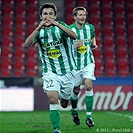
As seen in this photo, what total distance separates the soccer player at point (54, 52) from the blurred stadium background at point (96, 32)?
31.3 feet

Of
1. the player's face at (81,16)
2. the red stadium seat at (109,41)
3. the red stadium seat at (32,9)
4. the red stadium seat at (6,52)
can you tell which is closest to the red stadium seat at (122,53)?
the red stadium seat at (109,41)

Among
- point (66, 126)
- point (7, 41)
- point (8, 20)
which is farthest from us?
point (8, 20)

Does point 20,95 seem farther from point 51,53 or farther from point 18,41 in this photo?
point 51,53

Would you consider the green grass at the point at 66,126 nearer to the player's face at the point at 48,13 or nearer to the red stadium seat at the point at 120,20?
the player's face at the point at 48,13

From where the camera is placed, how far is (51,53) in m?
4.86

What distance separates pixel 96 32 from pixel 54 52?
11843 mm

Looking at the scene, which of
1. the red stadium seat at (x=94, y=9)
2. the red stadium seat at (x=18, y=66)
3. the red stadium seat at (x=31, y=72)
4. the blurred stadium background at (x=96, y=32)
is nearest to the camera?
the red stadium seat at (x=31, y=72)

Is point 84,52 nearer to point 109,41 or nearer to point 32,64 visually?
point 32,64

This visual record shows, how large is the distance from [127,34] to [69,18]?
251 centimetres

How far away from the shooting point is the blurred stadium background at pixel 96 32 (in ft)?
49.5

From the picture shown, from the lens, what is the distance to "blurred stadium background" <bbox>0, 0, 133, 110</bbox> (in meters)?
15.1

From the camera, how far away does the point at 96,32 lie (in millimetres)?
16562

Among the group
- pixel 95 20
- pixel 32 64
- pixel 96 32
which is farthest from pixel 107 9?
pixel 32 64

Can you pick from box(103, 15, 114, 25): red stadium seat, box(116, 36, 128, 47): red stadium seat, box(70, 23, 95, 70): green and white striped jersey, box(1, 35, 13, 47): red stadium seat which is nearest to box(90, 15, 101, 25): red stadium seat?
box(103, 15, 114, 25): red stadium seat
